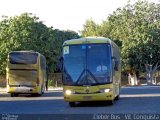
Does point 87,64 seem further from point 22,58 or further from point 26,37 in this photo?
point 26,37

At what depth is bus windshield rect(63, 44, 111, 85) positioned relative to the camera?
24.3 m

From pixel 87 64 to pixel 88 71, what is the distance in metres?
0.35

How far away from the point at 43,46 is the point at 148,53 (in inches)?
573

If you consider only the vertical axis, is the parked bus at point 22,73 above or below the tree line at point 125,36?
below

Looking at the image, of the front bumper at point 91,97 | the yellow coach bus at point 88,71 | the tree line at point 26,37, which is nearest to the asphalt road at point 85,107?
the front bumper at point 91,97

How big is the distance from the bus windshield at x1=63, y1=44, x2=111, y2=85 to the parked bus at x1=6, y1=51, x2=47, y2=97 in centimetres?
1239

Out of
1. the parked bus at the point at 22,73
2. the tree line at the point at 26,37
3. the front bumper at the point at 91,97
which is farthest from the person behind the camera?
the tree line at the point at 26,37

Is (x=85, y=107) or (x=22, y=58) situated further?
(x=22, y=58)

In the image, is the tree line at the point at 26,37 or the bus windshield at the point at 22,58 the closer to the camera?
the bus windshield at the point at 22,58

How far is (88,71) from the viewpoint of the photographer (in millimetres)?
24453

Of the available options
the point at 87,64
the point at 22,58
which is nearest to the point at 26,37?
the point at 22,58

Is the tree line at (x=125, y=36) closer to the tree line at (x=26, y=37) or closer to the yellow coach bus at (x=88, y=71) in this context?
the tree line at (x=26, y=37)

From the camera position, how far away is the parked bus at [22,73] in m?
36.8

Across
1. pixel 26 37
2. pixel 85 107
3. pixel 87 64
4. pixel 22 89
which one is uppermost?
pixel 26 37
